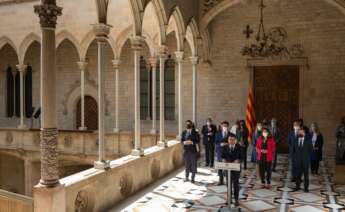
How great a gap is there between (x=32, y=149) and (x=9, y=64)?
633cm

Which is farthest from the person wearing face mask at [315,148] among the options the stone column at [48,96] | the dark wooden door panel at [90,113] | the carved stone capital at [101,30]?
the dark wooden door panel at [90,113]

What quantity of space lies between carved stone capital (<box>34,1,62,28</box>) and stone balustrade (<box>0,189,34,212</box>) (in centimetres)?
261

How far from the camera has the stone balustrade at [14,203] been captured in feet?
17.7

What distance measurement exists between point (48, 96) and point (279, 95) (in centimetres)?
1037

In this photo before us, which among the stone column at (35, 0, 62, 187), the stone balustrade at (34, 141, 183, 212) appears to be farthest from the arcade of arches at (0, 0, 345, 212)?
the stone column at (35, 0, 62, 187)

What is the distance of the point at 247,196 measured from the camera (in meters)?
8.05

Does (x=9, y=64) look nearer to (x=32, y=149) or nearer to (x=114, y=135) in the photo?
(x=32, y=149)

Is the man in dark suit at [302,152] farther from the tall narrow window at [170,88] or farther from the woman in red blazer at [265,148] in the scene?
the tall narrow window at [170,88]

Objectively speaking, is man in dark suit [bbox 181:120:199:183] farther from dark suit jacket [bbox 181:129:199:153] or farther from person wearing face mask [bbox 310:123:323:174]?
person wearing face mask [bbox 310:123:323:174]

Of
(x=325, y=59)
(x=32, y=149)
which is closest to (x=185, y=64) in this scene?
(x=325, y=59)

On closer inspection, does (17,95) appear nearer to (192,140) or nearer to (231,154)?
(192,140)

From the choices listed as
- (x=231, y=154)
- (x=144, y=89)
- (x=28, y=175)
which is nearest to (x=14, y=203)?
(x=231, y=154)

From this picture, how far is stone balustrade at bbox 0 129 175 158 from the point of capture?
1380cm

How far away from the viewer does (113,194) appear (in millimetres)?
7375
